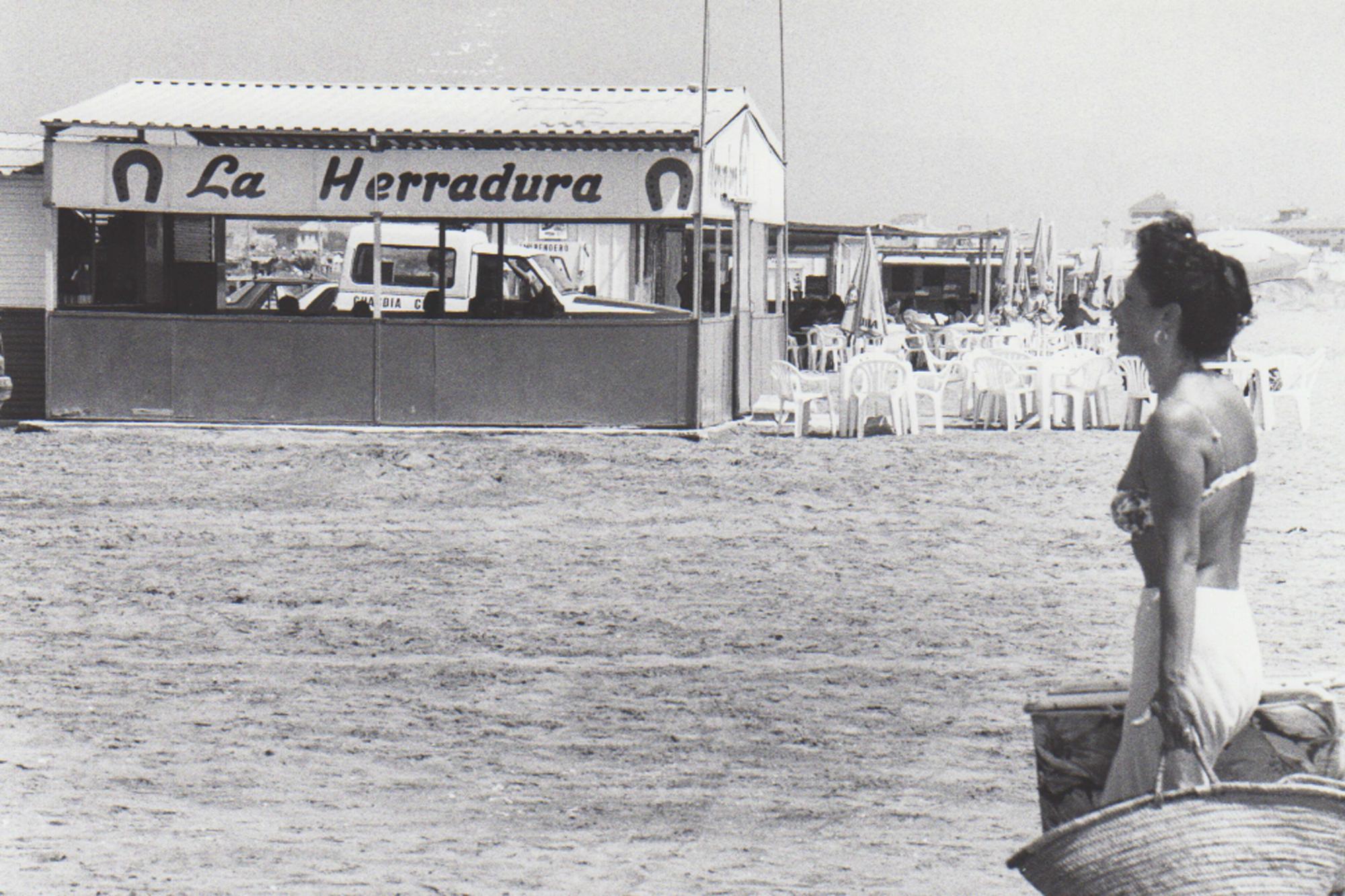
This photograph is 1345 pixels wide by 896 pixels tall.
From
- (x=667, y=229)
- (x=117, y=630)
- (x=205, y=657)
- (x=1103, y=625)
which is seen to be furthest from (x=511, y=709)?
(x=667, y=229)

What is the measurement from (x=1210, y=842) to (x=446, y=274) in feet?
62.3

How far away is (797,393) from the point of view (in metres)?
16.9

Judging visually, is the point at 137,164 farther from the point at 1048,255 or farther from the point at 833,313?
the point at 1048,255

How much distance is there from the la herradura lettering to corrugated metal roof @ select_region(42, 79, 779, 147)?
385mm

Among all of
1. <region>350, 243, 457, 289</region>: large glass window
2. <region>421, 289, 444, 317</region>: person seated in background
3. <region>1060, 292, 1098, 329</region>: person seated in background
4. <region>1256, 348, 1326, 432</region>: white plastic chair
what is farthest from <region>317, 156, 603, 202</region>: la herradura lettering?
<region>1060, 292, 1098, 329</region>: person seated in background

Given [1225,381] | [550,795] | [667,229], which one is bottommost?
[550,795]

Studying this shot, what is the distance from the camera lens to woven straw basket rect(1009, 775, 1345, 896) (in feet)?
9.97

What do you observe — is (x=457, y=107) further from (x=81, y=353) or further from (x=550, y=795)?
(x=550, y=795)

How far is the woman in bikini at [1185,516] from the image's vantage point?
323cm

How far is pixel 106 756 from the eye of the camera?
5.94m

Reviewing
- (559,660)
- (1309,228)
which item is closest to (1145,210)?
(1309,228)

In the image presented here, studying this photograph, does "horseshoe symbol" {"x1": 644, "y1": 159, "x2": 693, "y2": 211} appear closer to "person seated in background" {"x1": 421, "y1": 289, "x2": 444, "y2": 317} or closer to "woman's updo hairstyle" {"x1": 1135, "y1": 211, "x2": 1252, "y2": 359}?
"person seated in background" {"x1": 421, "y1": 289, "x2": 444, "y2": 317}

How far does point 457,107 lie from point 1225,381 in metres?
15.1

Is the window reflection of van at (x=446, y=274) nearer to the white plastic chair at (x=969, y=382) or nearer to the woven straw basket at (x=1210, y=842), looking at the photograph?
the white plastic chair at (x=969, y=382)
